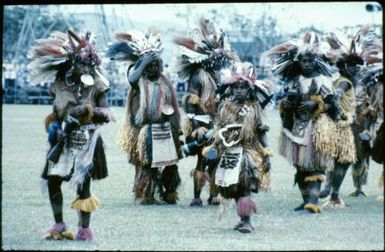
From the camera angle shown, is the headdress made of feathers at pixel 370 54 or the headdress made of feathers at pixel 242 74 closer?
the headdress made of feathers at pixel 242 74

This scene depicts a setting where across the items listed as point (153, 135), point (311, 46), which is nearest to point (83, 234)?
point (153, 135)

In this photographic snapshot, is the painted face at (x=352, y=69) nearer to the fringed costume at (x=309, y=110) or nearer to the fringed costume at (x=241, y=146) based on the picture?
the fringed costume at (x=309, y=110)

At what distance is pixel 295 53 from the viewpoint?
32.6ft

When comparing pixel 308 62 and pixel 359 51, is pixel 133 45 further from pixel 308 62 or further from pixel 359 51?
pixel 359 51

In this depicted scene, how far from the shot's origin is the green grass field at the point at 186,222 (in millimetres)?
8062

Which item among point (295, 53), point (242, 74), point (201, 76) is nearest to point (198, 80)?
point (201, 76)

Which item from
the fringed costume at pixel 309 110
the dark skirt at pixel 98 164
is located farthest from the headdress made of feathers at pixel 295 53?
the dark skirt at pixel 98 164

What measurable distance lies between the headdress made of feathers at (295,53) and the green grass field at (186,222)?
68cm

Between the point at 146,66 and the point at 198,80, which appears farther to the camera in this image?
the point at 198,80

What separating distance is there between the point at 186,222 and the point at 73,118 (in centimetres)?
174

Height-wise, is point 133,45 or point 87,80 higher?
point 133,45

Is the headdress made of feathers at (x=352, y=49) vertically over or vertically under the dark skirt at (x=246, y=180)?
over

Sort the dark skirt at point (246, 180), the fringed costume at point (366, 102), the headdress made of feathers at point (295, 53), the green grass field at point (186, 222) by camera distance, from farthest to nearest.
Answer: the fringed costume at point (366, 102) → the headdress made of feathers at point (295, 53) → the dark skirt at point (246, 180) → the green grass field at point (186, 222)

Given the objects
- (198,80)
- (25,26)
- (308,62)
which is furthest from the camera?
(25,26)
